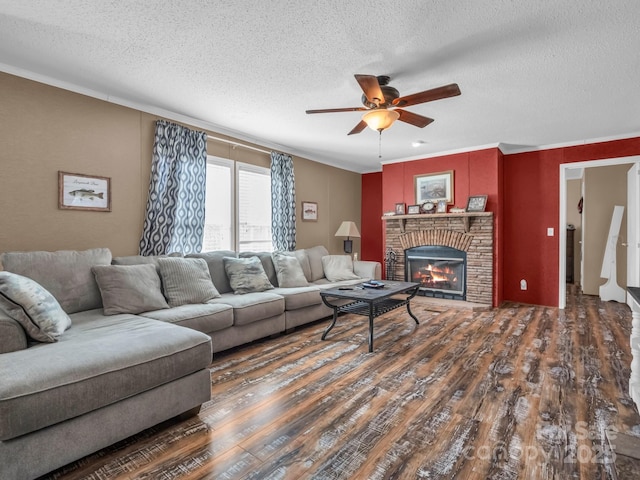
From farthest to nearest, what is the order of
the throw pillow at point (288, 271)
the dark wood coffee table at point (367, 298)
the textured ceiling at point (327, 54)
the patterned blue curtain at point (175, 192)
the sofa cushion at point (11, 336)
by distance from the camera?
the throw pillow at point (288, 271)
the patterned blue curtain at point (175, 192)
the dark wood coffee table at point (367, 298)
the textured ceiling at point (327, 54)
the sofa cushion at point (11, 336)

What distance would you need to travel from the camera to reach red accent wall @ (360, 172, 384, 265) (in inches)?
280

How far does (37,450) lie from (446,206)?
5.47 meters

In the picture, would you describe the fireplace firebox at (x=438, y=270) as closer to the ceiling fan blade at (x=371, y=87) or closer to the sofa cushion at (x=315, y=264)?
the sofa cushion at (x=315, y=264)

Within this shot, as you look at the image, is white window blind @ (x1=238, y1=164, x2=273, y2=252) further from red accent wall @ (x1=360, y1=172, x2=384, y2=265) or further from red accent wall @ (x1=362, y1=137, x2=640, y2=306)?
red accent wall @ (x1=362, y1=137, x2=640, y2=306)

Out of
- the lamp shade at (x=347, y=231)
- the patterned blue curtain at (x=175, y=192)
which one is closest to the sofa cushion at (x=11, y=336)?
the patterned blue curtain at (x=175, y=192)

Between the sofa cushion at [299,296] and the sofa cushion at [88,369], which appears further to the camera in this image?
the sofa cushion at [299,296]

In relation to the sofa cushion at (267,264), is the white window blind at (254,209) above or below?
above

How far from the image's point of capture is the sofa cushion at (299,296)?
3.70 meters

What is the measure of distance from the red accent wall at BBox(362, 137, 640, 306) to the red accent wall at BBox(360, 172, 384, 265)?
5.34ft

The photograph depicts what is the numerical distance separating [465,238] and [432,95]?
3313 mm

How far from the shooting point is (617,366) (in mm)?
2781

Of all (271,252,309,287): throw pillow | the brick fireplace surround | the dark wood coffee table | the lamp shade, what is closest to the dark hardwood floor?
the dark wood coffee table

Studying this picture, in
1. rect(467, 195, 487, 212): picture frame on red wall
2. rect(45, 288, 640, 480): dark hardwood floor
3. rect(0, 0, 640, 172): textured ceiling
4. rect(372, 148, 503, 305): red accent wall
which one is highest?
rect(0, 0, 640, 172): textured ceiling

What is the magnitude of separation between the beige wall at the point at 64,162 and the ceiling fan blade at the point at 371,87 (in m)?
2.50
